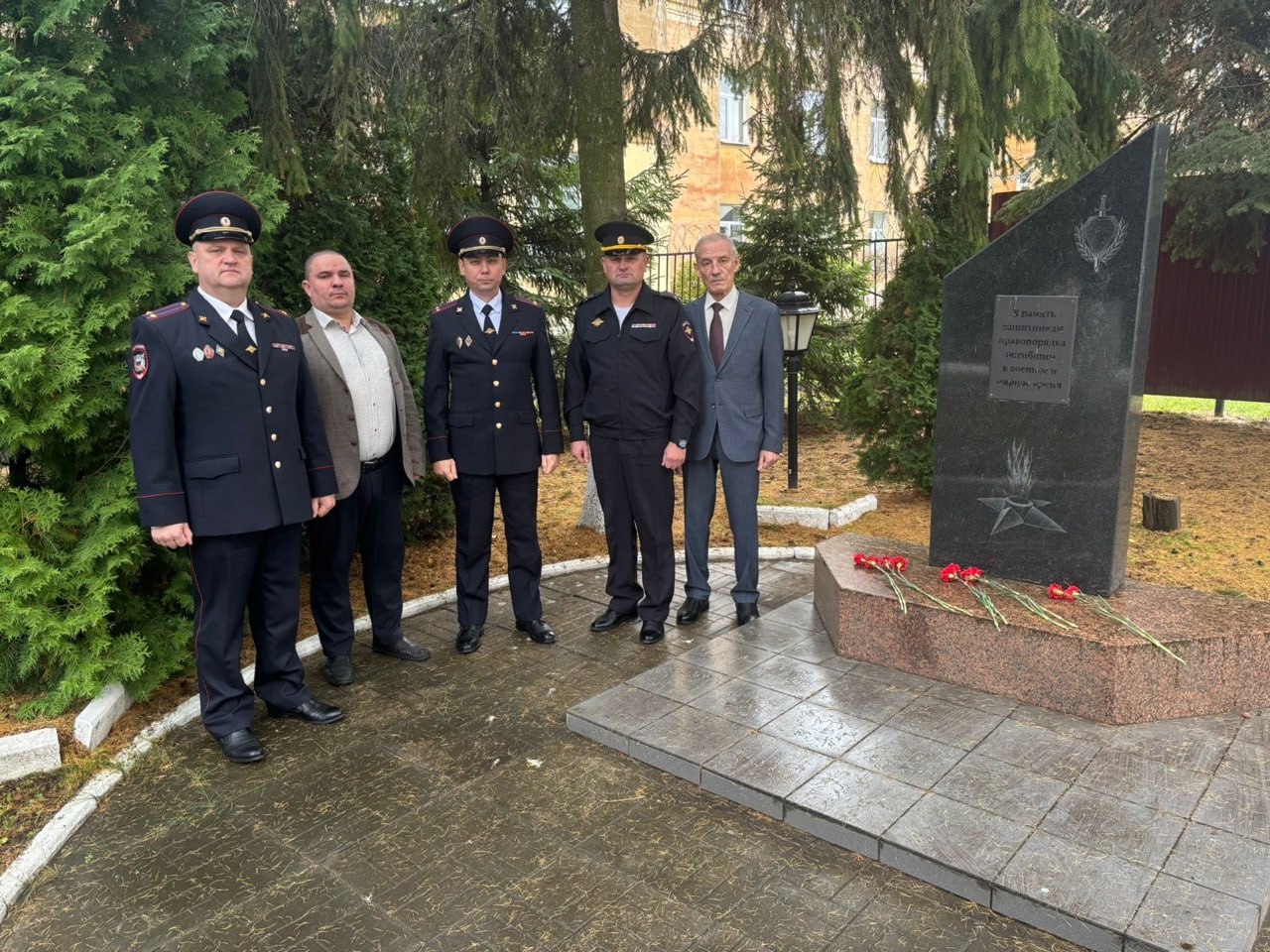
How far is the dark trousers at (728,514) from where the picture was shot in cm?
434

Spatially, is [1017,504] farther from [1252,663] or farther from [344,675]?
[344,675]

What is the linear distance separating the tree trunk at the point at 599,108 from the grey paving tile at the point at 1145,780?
413 centimetres

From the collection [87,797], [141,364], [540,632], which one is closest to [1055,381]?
[540,632]

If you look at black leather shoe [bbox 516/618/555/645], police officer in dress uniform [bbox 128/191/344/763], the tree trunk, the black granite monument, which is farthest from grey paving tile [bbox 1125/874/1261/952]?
the tree trunk

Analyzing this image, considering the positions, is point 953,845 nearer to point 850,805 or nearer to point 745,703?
point 850,805

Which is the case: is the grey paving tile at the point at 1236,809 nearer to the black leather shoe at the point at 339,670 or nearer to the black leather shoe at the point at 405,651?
the black leather shoe at the point at 405,651

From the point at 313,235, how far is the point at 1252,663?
4.72m

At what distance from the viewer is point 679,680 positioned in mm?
3713

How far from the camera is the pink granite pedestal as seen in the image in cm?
328

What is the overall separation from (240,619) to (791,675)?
6.92ft

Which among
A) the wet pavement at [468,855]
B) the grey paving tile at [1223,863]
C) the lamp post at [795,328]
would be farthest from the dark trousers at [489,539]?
the lamp post at [795,328]

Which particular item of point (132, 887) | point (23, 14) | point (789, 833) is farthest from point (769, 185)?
point (132, 887)

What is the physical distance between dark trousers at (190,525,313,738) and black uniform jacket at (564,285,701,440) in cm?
148

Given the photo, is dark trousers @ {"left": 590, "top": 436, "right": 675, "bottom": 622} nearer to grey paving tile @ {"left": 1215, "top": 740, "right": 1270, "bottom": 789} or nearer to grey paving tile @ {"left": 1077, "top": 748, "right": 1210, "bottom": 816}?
grey paving tile @ {"left": 1077, "top": 748, "right": 1210, "bottom": 816}
